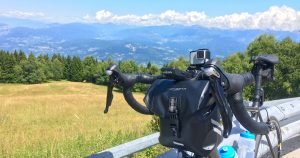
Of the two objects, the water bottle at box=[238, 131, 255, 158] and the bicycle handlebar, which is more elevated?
the bicycle handlebar

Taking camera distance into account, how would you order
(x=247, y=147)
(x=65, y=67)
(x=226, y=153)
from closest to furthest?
(x=226, y=153), (x=247, y=147), (x=65, y=67)

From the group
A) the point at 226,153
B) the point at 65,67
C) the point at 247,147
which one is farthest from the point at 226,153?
the point at 65,67

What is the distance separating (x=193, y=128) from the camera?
7.11 ft

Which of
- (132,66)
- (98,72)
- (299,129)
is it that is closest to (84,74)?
(98,72)

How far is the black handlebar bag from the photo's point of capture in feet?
7.06

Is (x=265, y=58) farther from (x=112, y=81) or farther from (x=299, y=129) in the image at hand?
(x=299, y=129)

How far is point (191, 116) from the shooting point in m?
2.15

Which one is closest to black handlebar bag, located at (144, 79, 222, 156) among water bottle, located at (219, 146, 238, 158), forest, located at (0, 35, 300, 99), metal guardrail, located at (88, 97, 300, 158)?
water bottle, located at (219, 146, 238, 158)

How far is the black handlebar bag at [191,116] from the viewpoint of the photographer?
2.15 metres

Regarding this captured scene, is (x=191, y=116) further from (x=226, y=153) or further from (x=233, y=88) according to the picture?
(x=226, y=153)

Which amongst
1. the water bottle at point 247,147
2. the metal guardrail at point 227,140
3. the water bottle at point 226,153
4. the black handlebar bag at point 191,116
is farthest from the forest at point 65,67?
the black handlebar bag at point 191,116

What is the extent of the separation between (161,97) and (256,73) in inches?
46.5

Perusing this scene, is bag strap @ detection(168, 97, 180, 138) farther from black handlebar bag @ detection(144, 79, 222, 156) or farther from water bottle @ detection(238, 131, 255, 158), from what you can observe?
water bottle @ detection(238, 131, 255, 158)

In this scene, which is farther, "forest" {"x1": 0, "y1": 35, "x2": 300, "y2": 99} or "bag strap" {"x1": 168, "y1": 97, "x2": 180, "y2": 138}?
"forest" {"x1": 0, "y1": 35, "x2": 300, "y2": 99}
